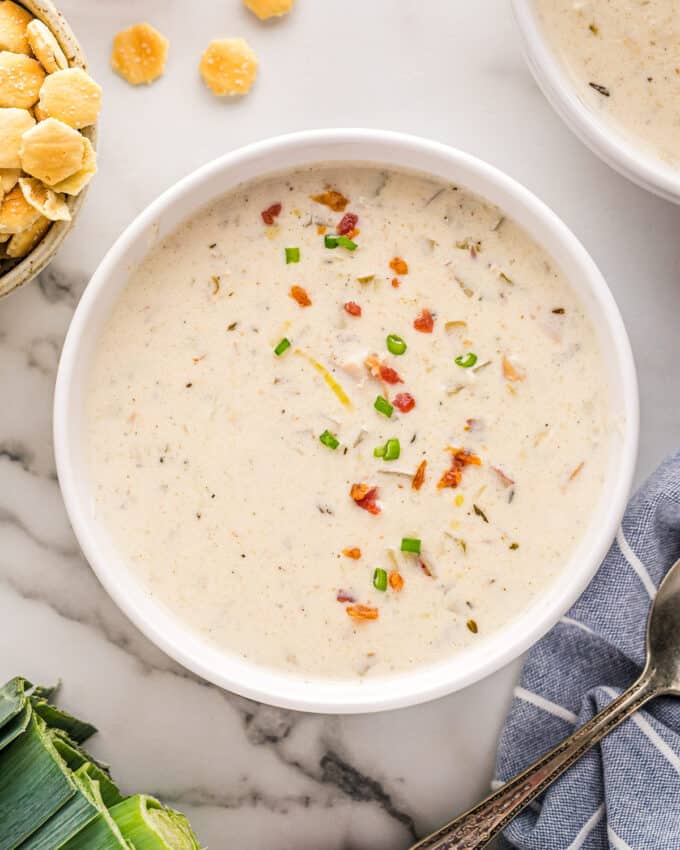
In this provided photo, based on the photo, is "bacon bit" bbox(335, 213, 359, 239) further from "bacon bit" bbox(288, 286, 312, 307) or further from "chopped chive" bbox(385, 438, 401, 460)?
"chopped chive" bbox(385, 438, 401, 460)

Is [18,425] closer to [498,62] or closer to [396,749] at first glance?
[396,749]

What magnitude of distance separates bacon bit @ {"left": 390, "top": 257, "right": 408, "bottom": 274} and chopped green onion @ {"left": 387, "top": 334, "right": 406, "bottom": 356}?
0.26ft

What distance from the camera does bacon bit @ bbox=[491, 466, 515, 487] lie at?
138cm

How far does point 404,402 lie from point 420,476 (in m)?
0.09

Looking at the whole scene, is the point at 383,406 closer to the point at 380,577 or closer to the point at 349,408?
the point at 349,408

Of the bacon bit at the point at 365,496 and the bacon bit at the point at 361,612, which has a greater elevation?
the bacon bit at the point at 365,496

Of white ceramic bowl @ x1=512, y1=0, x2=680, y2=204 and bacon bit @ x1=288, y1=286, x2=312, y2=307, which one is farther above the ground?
white ceramic bowl @ x1=512, y1=0, x2=680, y2=204

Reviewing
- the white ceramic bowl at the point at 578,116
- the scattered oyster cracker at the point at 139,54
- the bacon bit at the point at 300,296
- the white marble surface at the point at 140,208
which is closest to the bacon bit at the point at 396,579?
the white marble surface at the point at 140,208

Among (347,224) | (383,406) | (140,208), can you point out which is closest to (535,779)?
(383,406)

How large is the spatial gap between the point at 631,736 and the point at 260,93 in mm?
981

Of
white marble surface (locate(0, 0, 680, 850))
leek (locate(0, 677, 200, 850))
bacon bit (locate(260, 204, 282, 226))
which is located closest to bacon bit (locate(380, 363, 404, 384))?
bacon bit (locate(260, 204, 282, 226))

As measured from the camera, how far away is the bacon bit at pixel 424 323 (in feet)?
4.46

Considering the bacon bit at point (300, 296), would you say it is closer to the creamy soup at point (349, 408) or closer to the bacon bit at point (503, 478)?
the creamy soup at point (349, 408)

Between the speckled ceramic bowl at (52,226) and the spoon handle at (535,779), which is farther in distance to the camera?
the spoon handle at (535,779)
